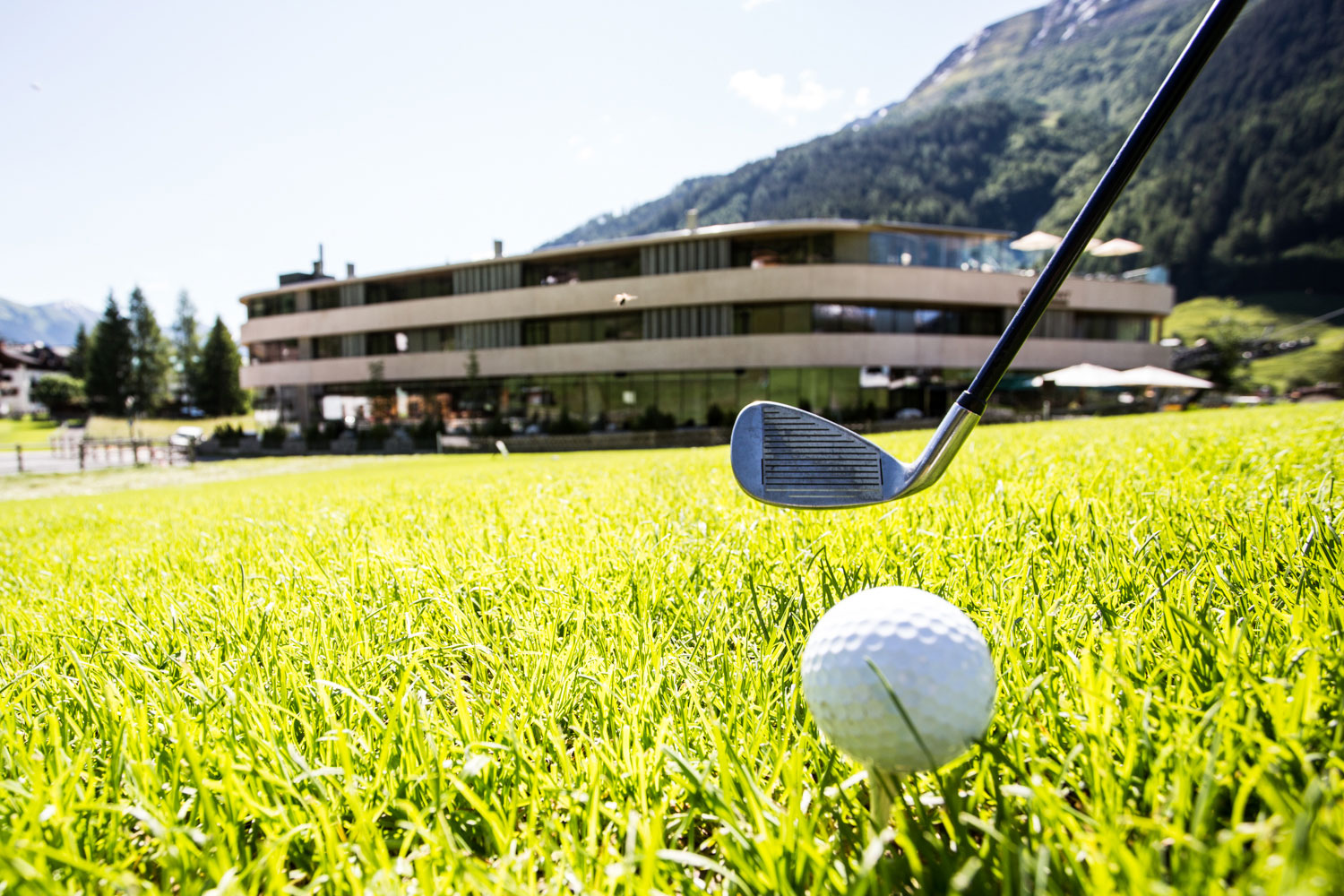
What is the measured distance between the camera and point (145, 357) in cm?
7438

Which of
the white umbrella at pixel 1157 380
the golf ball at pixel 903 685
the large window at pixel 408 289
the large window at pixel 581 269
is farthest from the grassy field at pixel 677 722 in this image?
the large window at pixel 408 289

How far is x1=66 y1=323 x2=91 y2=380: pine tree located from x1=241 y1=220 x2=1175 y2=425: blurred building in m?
76.6

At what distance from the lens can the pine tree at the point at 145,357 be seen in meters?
73.3

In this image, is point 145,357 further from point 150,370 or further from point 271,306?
point 271,306

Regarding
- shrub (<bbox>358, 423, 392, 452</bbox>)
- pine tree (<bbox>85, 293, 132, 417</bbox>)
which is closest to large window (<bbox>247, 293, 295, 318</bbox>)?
shrub (<bbox>358, 423, 392, 452</bbox>)

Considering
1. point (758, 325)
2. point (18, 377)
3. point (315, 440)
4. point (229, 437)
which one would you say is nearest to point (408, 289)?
point (315, 440)

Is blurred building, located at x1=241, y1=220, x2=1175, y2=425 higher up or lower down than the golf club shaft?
higher up

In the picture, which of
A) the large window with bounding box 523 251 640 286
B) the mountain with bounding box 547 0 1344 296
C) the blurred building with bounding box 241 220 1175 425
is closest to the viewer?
the blurred building with bounding box 241 220 1175 425

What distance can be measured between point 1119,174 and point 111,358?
95705 millimetres

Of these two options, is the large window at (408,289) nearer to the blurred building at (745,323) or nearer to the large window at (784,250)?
the blurred building at (745,323)

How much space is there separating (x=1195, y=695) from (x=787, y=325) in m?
33.5

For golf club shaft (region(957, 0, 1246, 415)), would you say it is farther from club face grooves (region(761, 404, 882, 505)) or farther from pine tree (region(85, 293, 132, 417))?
pine tree (region(85, 293, 132, 417))

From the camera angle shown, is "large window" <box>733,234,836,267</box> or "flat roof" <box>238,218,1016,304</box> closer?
"flat roof" <box>238,218,1016,304</box>

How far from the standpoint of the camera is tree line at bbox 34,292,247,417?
72.4 metres
